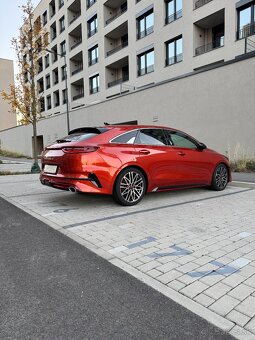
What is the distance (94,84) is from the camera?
31.8 m

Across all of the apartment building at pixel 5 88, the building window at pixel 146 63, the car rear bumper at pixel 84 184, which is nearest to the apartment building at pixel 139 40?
the building window at pixel 146 63

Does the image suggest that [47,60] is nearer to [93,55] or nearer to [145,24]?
[93,55]

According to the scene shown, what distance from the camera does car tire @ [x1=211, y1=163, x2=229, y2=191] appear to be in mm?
7188

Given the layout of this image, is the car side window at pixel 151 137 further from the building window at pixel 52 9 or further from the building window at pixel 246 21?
the building window at pixel 52 9

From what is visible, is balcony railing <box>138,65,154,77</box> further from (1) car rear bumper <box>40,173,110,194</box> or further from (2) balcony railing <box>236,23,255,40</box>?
(1) car rear bumper <box>40,173,110,194</box>

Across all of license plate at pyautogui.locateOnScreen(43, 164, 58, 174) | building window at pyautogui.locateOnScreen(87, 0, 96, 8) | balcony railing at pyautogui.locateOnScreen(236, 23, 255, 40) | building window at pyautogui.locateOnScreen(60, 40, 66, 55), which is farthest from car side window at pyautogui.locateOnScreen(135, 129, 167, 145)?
building window at pyautogui.locateOnScreen(60, 40, 66, 55)

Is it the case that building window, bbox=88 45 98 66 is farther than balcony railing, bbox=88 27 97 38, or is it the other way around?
building window, bbox=88 45 98 66

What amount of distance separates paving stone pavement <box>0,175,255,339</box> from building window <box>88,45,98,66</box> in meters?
27.5

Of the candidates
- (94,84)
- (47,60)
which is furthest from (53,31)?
(94,84)

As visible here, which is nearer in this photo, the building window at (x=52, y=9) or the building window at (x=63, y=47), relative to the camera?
the building window at (x=63, y=47)

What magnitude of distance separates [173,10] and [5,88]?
154 ft

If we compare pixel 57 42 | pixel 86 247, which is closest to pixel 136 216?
pixel 86 247

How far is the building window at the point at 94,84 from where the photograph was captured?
3119cm

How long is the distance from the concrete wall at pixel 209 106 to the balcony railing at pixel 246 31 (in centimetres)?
548
